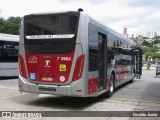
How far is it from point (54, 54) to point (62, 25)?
967 millimetres

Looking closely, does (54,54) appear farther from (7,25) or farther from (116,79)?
(7,25)

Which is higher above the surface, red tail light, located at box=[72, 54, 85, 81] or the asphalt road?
red tail light, located at box=[72, 54, 85, 81]

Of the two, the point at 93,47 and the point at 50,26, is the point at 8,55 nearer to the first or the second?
the point at 50,26

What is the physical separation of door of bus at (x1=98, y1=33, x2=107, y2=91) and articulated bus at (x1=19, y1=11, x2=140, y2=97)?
31cm

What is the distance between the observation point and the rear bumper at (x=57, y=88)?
9.88 meters

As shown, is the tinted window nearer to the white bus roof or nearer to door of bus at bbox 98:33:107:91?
door of bus at bbox 98:33:107:91

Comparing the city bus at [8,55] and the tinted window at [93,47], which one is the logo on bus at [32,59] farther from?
the city bus at [8,55]

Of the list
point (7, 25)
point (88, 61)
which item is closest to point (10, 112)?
point (88, 61)

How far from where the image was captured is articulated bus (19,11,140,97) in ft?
32.6

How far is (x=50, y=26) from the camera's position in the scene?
34.1ft

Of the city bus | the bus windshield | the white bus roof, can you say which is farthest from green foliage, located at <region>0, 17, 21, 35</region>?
the bus windshield

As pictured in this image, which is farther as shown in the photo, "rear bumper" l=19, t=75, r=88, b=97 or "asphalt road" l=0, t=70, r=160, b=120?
"asphalt road" l=0, t=70, r=160, b=120

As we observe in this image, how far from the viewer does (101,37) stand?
12031 mm

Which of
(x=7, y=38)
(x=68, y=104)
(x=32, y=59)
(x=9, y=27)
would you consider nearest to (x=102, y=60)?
(x=68, y=104)
